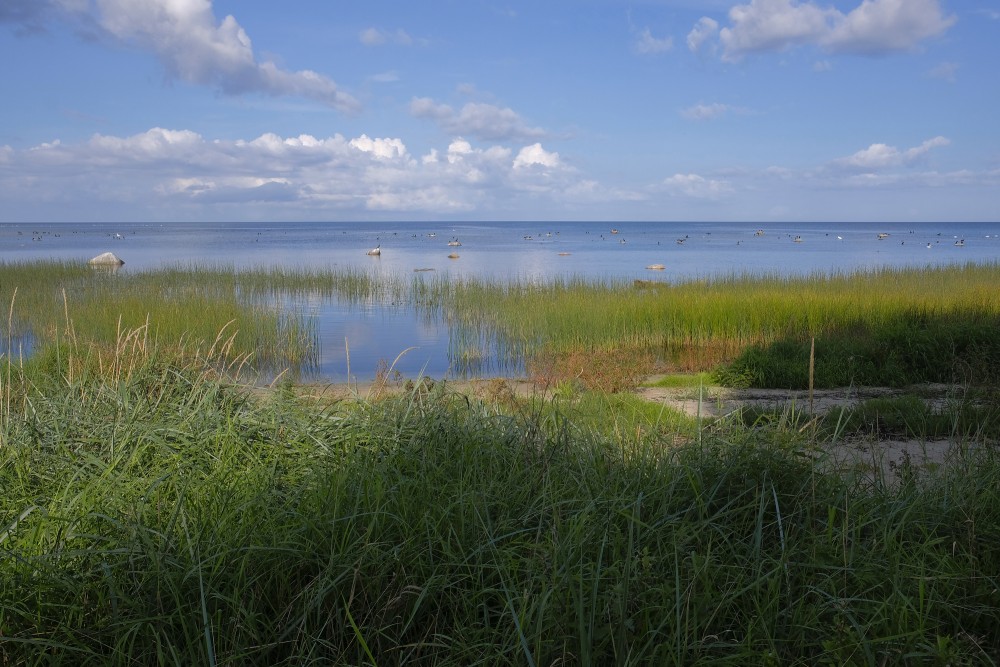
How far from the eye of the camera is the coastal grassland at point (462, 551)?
280cm

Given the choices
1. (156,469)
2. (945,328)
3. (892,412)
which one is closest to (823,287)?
(945,328)

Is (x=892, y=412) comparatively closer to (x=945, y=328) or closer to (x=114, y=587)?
(x=945, y=328)

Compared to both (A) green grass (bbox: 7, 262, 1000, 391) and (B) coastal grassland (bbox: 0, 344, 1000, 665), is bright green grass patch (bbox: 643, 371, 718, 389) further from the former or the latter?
(B) coastal grassland (bbox: 0, 344, 1000, 665)

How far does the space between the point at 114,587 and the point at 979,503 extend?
13.0ft

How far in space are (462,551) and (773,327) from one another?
11.7 m

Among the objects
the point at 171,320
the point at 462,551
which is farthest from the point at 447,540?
the point at 171,320

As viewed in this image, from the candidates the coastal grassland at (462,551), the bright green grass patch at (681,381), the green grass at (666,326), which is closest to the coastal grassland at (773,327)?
the green grass at (666,326)

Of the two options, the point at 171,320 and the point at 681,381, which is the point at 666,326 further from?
the point at 171,320

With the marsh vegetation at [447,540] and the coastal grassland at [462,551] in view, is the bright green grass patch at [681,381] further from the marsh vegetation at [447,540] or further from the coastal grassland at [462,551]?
the coastal grassland at [462,551]

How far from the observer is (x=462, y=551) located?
3.15 m

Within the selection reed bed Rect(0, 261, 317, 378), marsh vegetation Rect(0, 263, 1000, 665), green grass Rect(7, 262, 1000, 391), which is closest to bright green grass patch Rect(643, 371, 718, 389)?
green grass Rect(7, 262, 1000, 391)

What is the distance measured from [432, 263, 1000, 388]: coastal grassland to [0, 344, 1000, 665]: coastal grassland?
6.38 m

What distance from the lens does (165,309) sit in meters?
14.7

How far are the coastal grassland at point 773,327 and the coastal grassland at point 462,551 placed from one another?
6.38 meters
